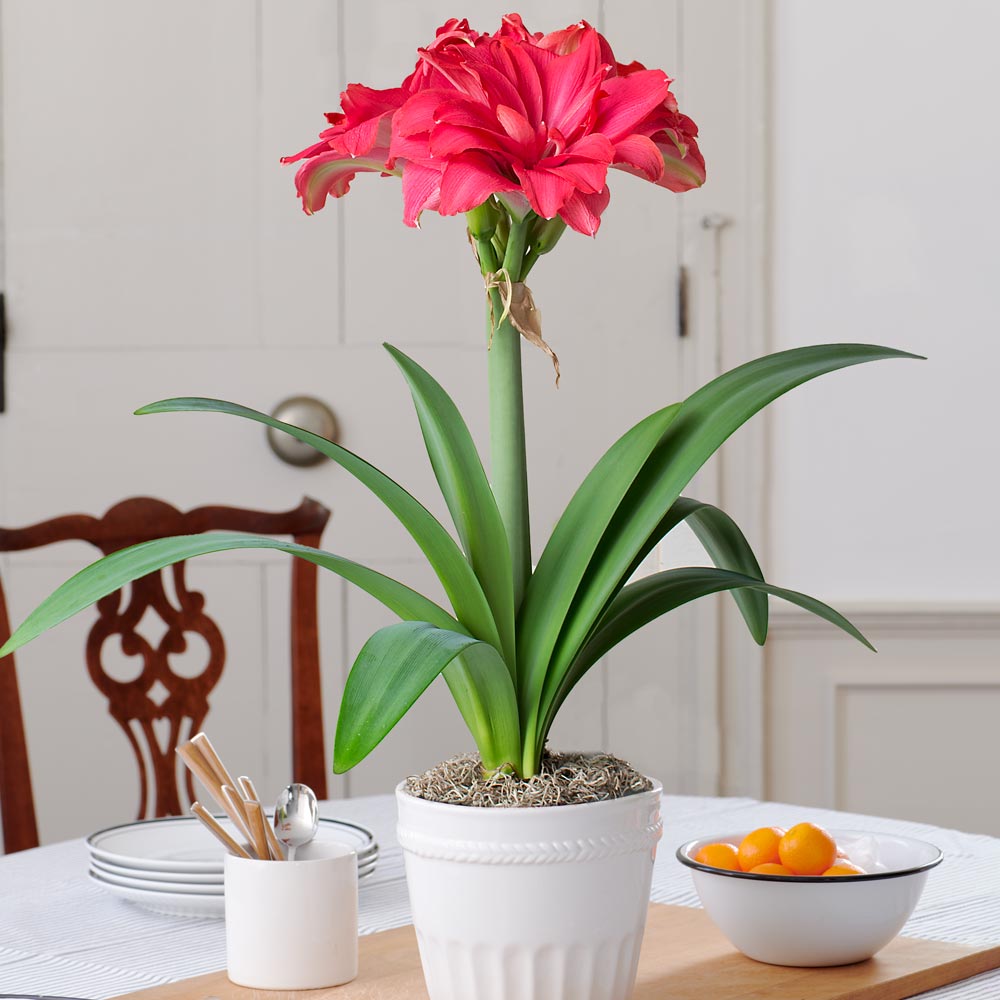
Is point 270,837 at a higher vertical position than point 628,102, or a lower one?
lower

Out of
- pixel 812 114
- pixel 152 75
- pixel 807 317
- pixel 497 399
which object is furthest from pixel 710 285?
pixel 497 399

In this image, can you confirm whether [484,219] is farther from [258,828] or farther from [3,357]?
[3,357]

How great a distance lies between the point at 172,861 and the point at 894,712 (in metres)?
1.64

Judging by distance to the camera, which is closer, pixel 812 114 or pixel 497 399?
pixel 497 399

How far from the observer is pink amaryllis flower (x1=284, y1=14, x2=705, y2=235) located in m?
0.59

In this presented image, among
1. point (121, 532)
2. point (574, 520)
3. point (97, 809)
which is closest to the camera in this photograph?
point (574, 520)

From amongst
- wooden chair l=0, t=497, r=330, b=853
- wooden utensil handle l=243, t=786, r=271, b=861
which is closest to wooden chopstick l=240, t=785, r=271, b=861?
wooden utensil handle l=243, t=786, r=271, b=861

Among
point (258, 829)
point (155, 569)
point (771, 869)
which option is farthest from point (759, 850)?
point (155, 569)

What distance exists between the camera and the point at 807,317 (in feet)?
7.57

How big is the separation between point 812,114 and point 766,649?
37.2 inches

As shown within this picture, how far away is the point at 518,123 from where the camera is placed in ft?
1.96

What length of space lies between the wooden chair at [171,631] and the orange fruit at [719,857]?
83 centimetres

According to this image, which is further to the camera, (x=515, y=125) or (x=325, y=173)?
(x=325, y=173)

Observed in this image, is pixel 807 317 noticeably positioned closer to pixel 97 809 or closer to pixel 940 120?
pixel 940 120
